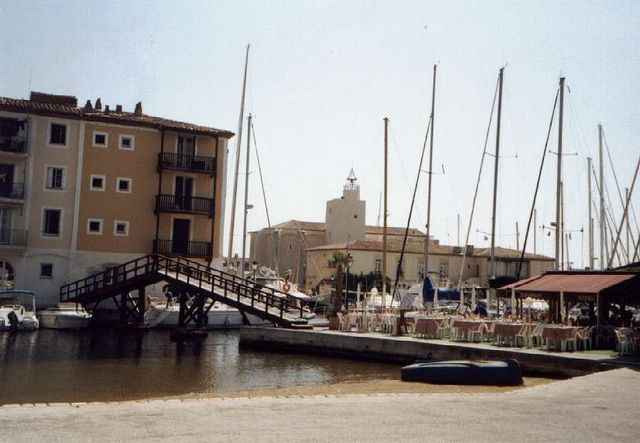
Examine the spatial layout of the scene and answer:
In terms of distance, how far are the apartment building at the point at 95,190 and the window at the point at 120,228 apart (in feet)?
0.22

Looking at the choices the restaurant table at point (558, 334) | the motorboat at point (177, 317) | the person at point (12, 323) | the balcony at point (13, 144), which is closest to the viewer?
the restaurant table at point (558, 334)

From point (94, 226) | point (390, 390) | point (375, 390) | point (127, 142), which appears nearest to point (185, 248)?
point (94, 226)

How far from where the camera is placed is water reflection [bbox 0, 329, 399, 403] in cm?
1777

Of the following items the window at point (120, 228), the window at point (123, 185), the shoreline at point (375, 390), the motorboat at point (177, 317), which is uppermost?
the window at point (123, 185)

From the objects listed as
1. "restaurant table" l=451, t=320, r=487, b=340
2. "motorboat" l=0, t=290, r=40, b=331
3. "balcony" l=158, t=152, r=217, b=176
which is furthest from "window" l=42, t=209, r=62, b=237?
"restaurant table" l=451, t=320, r=487, b=340

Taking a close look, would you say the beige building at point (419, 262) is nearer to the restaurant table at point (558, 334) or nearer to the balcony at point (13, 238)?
the balcony at point (13, 238)

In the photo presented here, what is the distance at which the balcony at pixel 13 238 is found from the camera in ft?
137

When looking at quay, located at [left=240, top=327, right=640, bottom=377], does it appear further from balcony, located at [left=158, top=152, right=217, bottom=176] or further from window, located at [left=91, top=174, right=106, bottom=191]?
window, located at [left=91, top=174, right=106, bottom=191]

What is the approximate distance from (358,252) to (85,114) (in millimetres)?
34504

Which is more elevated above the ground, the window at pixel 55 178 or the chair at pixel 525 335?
the window at pixel 55 178

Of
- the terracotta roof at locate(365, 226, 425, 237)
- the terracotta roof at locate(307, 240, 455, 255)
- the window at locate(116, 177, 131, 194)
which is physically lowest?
the terracotta roof at locate(307, 240, 455, 255)

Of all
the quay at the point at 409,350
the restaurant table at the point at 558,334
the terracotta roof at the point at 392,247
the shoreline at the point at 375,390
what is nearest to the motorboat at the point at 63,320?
the quay at the point at 409,350

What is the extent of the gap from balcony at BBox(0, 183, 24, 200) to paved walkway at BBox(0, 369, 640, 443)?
35.5 metres

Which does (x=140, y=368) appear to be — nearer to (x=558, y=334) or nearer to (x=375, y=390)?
(x=375, y=390)
